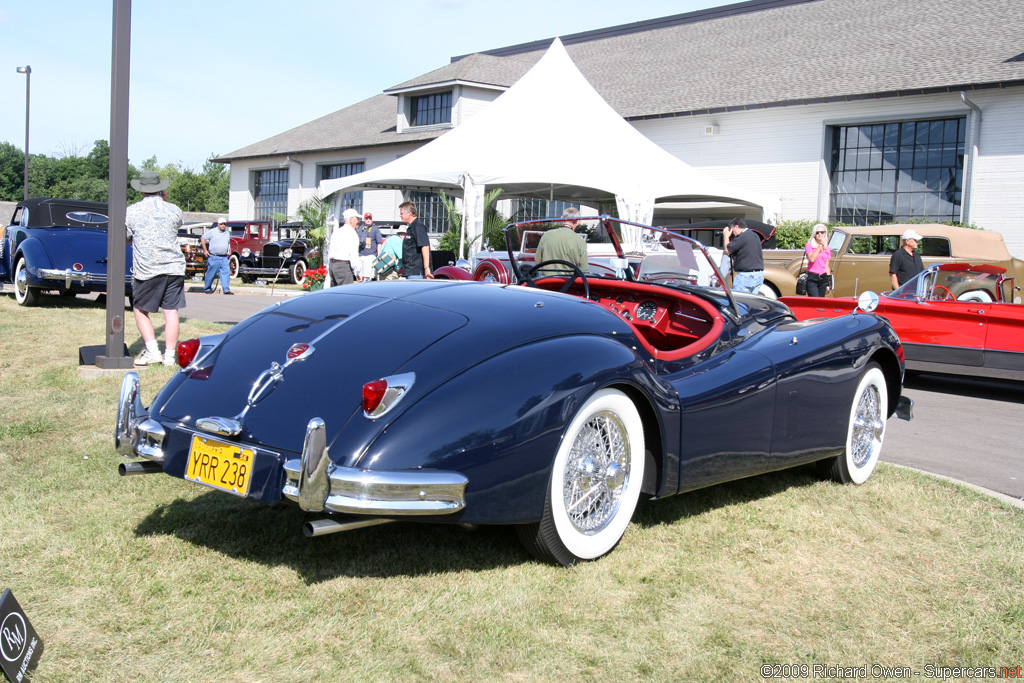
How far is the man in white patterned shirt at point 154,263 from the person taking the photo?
734 centimetres

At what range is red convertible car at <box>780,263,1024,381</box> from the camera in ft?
26.9

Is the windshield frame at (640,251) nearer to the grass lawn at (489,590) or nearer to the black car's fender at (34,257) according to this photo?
the grass lawn at (489,590)

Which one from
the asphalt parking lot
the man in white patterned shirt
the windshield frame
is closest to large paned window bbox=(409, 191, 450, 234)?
the asphalt parking lot

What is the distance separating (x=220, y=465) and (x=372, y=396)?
0.60 meters

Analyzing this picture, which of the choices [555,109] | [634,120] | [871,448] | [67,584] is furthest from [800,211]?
[67,584]

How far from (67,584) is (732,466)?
2668 mm

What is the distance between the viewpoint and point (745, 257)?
10812 mm

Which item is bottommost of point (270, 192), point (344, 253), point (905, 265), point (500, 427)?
point (500, 427)

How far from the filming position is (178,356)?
11.5 feet

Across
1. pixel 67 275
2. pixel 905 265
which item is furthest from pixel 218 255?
A: pixel 905 265

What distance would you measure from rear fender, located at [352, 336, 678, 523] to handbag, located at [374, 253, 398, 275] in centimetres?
875

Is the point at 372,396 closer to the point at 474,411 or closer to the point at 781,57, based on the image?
the point at 474,411

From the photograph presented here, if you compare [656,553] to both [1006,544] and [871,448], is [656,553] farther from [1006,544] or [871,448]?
[871,448]

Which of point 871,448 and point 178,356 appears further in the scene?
point 871,448
